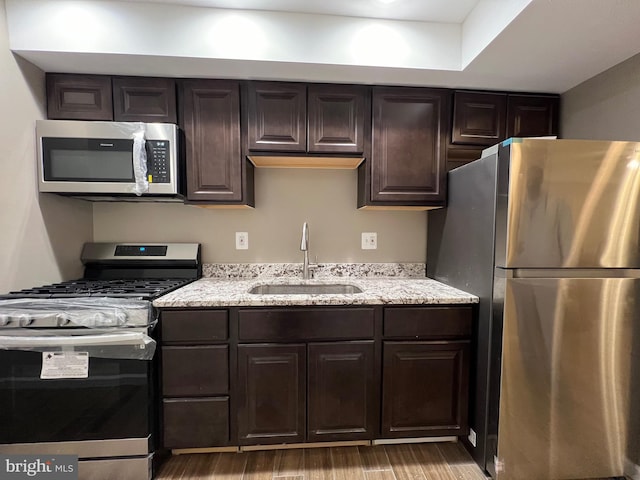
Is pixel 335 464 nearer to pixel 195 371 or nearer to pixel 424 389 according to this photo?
pixel 424 389

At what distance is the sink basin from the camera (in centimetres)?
192

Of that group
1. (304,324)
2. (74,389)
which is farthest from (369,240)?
(74,389)

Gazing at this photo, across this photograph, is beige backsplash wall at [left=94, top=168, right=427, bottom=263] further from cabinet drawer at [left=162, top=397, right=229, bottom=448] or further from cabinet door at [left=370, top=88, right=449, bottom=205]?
cabinet drawer at [left=162, top=397, right=229, bottom=448]

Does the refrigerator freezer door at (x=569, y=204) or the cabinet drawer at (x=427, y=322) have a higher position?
the refrigerator freezer door at (x=569, y=204)

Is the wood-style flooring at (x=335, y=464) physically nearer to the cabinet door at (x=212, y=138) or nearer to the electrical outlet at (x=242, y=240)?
the electrical outlet at (x=242, y=240)

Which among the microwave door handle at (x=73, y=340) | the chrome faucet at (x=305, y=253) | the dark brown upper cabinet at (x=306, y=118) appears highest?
the dark brown upper cabinet at (x=306, y=118)

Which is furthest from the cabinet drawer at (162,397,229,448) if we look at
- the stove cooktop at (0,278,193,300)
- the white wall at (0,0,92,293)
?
the white wall at (0,0,92,293)

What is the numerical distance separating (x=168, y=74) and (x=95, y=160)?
2.03ft

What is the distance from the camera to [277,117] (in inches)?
66.8

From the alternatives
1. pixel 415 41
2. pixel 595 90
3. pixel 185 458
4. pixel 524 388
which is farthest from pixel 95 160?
pixel 595 90

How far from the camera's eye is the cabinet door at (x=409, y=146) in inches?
68.5

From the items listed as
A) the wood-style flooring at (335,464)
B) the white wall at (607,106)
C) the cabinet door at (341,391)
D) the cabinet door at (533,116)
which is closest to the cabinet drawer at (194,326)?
the cabinet door at (341,391)

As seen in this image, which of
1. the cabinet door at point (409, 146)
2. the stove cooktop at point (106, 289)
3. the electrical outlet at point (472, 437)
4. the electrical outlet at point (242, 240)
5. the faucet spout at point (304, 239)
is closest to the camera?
the stove cooktop at point (106, 289)

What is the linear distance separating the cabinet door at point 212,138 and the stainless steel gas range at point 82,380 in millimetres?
700
